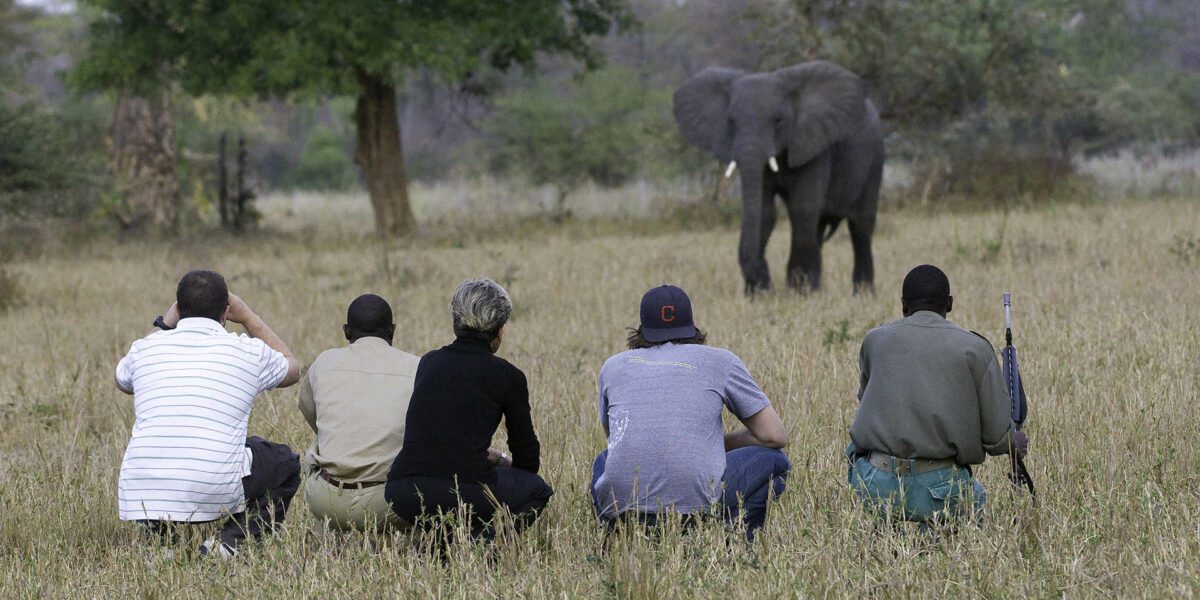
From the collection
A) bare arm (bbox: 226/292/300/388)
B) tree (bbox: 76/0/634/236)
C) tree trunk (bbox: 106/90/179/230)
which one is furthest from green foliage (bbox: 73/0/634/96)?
bare arm (bbox: 226/292/300/388)

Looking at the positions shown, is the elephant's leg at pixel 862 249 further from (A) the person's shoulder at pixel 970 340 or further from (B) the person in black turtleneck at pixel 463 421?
(B) the person in black turtleneck at pixel 463 421

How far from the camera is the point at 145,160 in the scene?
27.5 m

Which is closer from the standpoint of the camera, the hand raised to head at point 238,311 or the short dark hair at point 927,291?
the short dark hair at point 927,291

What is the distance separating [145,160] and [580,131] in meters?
19.8

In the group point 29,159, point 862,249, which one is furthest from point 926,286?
point 29,159

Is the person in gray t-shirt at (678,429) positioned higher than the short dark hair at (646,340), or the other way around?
the short dark hair at (646,340)

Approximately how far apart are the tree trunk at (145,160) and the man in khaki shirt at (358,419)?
22965 millimetres

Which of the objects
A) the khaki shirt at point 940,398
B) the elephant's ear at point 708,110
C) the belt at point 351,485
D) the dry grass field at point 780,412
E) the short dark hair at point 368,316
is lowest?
the dry grass field at point 780,412

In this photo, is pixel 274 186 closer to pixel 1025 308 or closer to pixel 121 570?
pixel 1025 308

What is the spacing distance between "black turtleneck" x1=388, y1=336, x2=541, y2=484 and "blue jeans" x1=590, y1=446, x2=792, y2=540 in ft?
1.62

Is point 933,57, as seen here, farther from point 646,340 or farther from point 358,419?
point 358,419

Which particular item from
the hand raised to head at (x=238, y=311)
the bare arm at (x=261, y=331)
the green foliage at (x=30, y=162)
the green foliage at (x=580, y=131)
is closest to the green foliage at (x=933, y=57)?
the green foliage at (x=580, y=131)

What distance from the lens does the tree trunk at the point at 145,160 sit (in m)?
27.1

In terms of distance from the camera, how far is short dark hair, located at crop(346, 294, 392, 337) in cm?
535
